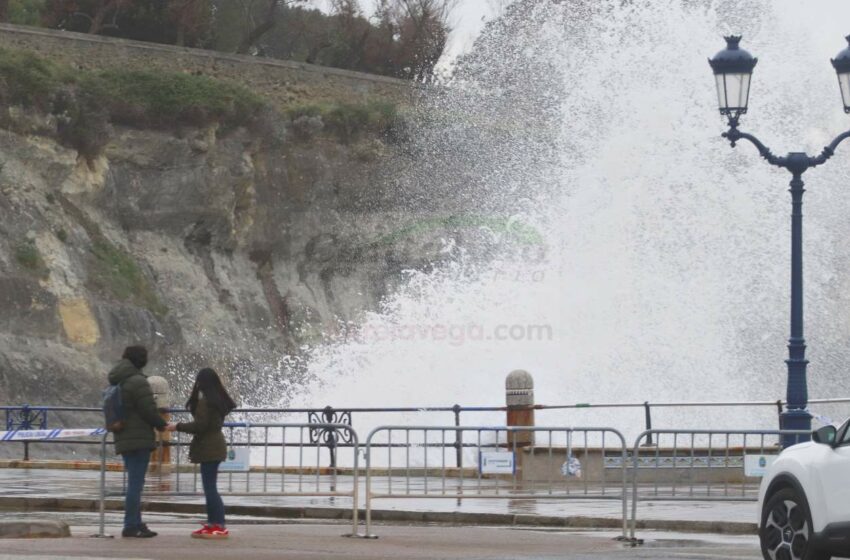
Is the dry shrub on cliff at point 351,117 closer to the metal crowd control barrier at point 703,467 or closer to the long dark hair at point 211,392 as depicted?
the metal crowd control barrier at point 703,467

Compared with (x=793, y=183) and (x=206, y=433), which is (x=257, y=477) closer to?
(x=206, y=433)

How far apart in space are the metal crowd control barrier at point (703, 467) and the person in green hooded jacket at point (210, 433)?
427cm

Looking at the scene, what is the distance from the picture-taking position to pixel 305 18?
7312 centimetres

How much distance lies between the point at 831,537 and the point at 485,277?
93.2 ft

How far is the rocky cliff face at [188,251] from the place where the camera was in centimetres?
4869

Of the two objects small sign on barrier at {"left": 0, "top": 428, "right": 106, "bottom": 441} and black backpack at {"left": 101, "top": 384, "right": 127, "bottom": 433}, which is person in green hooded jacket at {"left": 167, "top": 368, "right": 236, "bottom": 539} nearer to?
black backpack at {"left": 101, "top": 384, "right": 127, "bottom": 433}

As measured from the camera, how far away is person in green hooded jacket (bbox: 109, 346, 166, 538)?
1385 cm

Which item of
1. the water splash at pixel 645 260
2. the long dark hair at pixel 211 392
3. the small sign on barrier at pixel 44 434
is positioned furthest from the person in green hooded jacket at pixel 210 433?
the water splash at pixel 645 260

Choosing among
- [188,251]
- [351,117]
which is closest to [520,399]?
[188,251]

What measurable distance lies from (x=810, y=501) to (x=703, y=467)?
635 cm

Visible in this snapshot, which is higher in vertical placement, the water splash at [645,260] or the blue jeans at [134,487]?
the water splash at [645,260]

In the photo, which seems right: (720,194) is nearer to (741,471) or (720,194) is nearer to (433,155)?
(741,471)

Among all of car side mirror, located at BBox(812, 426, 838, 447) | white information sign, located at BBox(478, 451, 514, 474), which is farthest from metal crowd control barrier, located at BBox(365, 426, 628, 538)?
car side mirror, located at BBox(812, 426, 838, 447)

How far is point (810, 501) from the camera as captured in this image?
10906 millimetres
